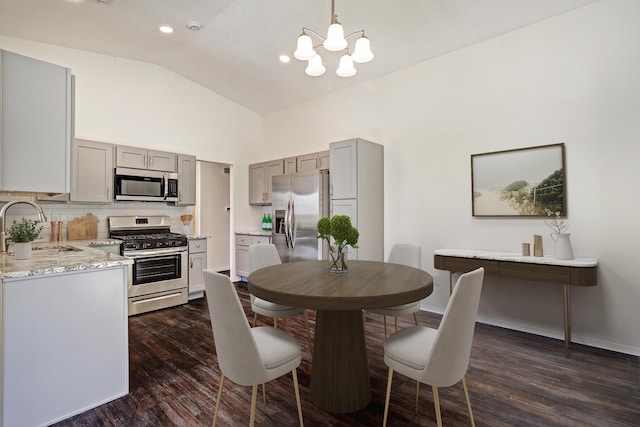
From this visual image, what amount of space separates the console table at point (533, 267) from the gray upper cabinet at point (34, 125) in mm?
3472

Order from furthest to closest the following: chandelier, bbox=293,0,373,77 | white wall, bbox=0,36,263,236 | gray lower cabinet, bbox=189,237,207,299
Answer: gray lower cabinet, bbox=189,237,207,299 → white wall, bbox=0,36,263,236 → chandelier, bbox=293,0,373,77

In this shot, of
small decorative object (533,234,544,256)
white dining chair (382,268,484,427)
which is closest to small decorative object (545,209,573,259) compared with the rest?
small decorative object (533,234,544,256)

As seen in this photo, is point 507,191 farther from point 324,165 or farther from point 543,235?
point 324,165

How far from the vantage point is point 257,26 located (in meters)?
3.62

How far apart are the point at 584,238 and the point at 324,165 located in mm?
3078

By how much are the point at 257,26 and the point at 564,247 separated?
384 cm

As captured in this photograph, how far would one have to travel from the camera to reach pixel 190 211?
5.25 metres

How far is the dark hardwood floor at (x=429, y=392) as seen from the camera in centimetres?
191

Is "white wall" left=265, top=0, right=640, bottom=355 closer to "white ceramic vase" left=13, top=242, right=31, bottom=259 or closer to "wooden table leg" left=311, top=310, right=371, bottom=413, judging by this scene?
"wooden table leg" left=311, top=310, right=371, bottom=413

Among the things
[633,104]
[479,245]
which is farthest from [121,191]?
[633,104]

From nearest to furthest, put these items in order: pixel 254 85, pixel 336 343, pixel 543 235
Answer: pixel 336 343
pixel 543 235
pixel 254 85

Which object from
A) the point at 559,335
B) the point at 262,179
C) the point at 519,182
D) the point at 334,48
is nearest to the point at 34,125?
the point at 334,48

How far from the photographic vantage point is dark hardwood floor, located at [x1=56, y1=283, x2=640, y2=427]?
1912 millimetres

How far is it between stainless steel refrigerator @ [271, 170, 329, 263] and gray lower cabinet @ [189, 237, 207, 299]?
112cm
